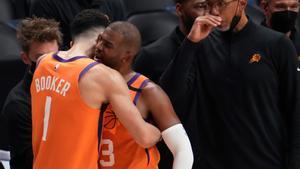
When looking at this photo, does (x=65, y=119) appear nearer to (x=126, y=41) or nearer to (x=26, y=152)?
(x=126, y=41)

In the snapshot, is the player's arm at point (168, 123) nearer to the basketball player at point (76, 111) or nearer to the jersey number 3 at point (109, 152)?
the basketball player at point (76, 111)

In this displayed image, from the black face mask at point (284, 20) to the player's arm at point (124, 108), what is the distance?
4.26ft

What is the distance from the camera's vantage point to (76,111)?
3.06 metres

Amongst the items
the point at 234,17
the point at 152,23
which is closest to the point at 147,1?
the point at 152,23

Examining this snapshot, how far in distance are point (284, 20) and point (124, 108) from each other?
1.37 meters

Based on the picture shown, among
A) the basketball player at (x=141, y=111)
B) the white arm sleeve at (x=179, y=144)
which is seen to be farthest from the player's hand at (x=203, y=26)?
the white arm sleeve at (x=179, y=144)

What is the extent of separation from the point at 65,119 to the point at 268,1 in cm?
155

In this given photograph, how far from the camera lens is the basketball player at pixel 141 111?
10.3 ft

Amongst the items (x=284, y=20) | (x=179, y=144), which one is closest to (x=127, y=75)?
(x=179, y=144)

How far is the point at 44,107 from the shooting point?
10.4 feet

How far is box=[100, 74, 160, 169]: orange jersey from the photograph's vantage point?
317 cm

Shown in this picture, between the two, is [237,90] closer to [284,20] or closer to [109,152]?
[109,152]

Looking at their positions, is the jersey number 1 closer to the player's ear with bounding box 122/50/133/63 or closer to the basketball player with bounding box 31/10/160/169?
the basketball player with bounding box 31/10/160/169

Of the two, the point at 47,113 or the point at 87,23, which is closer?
the point at 47,113
